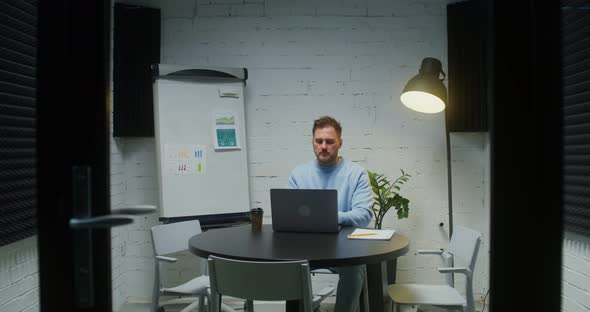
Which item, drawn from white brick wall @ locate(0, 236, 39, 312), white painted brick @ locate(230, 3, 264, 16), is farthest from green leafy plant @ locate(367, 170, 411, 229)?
white brick wall @ locate(0, 236, 39, 312)

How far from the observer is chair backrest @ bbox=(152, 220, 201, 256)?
2.76 metres

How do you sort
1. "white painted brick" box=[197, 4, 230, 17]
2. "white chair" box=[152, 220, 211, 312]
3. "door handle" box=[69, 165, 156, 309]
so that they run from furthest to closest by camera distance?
"white painted brick" box=[197, 4, 230, 17] < "white chair" box=[152, 220, 211, 312] < "door handle" box=[69, 165, 156, 309]

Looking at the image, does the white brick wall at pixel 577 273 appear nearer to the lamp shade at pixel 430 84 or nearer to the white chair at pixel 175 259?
the lamp shade at pixel 430 84

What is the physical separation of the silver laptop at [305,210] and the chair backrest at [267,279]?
604mm

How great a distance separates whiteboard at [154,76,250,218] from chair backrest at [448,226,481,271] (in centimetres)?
158

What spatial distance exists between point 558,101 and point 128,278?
3.53m

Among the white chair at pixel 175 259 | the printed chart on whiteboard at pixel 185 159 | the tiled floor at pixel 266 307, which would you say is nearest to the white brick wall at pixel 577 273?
the tiled floor at pixel 266 307

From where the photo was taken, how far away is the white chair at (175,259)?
2584 mm

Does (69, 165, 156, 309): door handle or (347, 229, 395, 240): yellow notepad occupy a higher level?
(69, 165, 156, 309): door handle

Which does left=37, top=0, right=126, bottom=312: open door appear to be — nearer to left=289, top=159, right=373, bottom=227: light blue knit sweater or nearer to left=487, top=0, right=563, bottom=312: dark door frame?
left=487, top=0, right=563, bottom=312: dark door frame

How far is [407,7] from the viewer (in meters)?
3.74

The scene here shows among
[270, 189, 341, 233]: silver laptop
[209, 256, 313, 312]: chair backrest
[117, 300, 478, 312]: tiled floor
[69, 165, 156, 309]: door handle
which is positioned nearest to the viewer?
[69, 165, 156, 309]: door handle

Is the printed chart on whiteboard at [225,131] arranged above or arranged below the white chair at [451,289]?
above

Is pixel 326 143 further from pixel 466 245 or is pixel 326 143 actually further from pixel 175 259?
pixel 175 259
